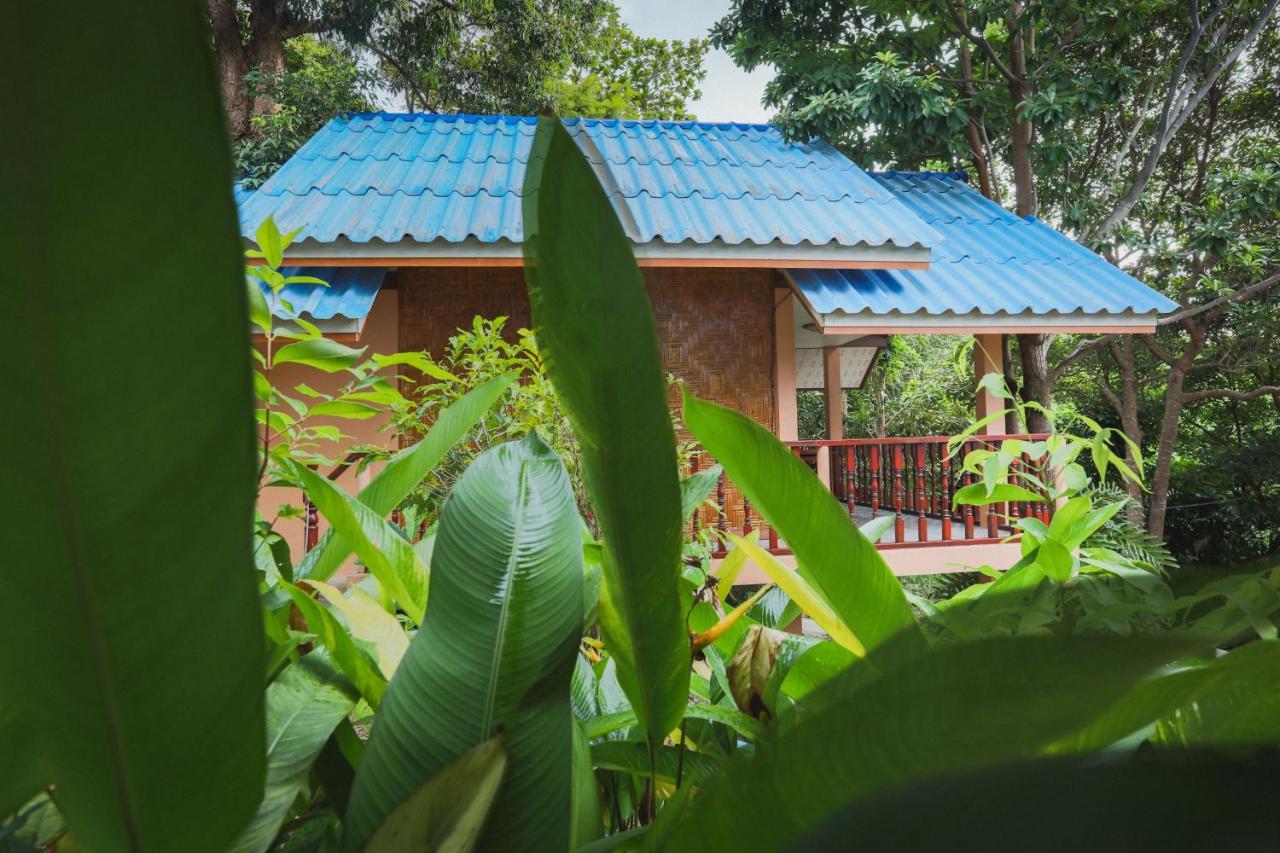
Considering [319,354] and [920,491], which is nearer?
[319,354]

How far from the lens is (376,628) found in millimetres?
419

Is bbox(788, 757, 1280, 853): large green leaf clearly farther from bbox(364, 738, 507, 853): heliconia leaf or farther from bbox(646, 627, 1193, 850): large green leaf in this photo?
bbox(364, 738, 507, 853): heliconia leaf

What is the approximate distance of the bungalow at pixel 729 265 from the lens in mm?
3166

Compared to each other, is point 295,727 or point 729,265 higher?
point 729,265

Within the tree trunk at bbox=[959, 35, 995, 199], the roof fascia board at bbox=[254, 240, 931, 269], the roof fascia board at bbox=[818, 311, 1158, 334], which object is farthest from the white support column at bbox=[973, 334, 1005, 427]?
the tree trunk at bbox=[959, 35, 995, 199]

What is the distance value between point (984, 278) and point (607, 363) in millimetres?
4568

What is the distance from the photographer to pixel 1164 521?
7.34 metres

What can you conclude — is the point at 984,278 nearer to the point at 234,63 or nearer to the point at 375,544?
the point at 375,544

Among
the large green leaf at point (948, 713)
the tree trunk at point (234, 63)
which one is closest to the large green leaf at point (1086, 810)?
the large green leaf at point (948, 713)

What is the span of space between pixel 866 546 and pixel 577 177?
0.83 feet

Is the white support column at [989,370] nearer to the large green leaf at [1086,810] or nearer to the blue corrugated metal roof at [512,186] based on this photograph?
the blue corrugated metal roof at [512,186]

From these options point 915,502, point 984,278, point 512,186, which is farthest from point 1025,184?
point 512,186

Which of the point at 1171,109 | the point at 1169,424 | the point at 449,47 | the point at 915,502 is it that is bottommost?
the point at 915,502

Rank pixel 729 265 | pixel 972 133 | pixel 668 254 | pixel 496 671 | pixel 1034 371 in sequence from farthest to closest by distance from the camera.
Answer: pixel 972 133 < pixel 1034 371 < pixel 729 265 < pixel 668 254 < pixel 496 671
